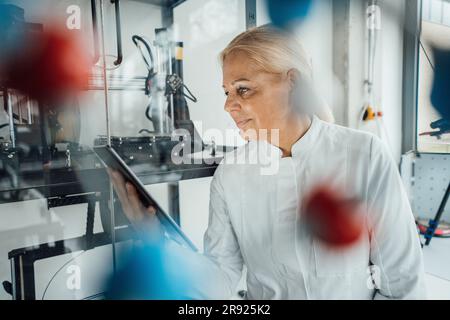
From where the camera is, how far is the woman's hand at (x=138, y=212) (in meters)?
0.51

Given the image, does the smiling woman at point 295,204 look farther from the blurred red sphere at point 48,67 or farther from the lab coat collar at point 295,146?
the blurred red sphere at point 48,67

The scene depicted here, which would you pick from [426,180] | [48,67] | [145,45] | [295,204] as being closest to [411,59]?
[426,180]

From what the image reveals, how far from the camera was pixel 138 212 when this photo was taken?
1.74ft

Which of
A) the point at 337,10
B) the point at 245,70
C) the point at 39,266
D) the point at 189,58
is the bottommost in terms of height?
the point at 39,266

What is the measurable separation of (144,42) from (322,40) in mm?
778

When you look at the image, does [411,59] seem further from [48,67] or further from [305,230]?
[48,67]

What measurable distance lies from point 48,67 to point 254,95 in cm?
59

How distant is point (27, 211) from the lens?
3.67 feet

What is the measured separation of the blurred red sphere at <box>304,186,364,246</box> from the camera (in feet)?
1.98

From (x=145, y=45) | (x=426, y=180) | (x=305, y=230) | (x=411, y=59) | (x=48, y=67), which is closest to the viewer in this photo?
(x=305, y=230)

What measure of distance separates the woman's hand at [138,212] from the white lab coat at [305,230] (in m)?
0.13

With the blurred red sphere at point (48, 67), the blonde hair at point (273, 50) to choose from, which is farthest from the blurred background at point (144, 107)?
the blonde hair at point (273, 50)
